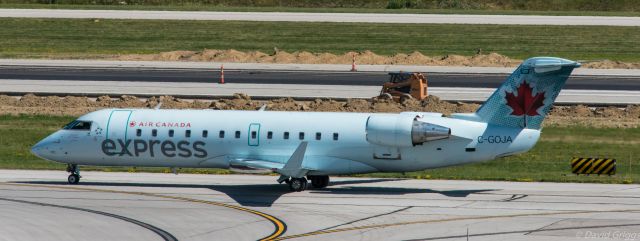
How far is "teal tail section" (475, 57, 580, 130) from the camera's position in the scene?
40.0 metres

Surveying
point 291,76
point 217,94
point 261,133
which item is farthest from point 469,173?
point 291,76

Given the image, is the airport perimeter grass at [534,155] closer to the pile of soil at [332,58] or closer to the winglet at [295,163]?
the winglet at [295,163]

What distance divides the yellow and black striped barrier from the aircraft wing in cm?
1132

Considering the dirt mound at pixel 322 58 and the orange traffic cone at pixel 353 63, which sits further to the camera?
the dirt mound at pixel 322 58

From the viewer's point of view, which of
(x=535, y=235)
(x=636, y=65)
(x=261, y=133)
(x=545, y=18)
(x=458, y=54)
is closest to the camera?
(x=535, y=235)

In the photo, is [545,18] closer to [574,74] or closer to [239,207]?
[574,74]

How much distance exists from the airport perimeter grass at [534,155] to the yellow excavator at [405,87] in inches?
400

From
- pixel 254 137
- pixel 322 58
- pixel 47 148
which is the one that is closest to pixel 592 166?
pixel 254 137

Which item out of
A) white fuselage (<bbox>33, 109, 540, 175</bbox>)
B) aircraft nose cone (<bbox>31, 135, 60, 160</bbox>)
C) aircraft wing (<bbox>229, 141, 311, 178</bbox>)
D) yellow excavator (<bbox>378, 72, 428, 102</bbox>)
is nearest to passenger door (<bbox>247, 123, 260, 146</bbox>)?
white fuselage (<bbox>33, 109, 540, 175</bbox>)

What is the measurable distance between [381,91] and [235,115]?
22845mm

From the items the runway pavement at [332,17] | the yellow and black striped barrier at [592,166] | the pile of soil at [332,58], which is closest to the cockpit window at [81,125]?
the yellow and black striped barrier at [592,166]

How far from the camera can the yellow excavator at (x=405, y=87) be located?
208ft

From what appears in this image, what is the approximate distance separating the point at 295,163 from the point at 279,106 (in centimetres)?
2112

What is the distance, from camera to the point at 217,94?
65.9 m
